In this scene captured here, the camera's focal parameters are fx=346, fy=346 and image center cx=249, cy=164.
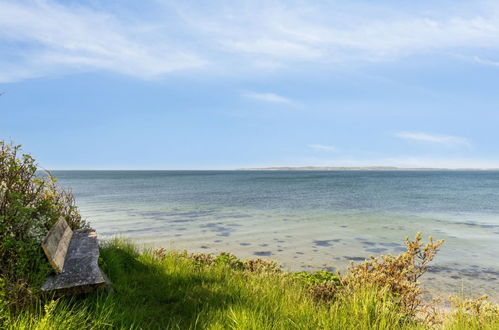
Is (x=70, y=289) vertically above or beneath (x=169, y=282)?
above

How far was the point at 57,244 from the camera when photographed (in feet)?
20.6

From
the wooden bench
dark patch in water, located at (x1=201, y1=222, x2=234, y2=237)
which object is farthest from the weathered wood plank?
dark patch in water, located at (x1=201, y1=222, x2=234, y2=237)

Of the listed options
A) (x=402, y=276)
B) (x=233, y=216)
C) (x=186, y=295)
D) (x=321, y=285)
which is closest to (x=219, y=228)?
(x=233, y=216)

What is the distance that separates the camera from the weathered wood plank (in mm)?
5336

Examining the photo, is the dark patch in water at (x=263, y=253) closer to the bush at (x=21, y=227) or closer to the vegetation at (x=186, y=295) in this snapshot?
the vegetation at (x=186, y=295)

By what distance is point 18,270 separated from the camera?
16.9 feet

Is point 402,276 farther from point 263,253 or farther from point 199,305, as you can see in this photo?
point 263,253

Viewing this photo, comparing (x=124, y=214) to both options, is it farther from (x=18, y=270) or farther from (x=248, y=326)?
(x=248, y=326)

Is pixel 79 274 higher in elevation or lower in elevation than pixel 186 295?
higher

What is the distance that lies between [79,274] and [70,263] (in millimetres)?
532

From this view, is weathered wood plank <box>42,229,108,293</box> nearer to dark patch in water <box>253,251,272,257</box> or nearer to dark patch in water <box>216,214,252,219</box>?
dark patch in water <box>253,251,272,257</box>

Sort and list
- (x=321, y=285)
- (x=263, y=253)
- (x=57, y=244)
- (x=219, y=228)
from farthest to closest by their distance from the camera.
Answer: (x=219, y=228) → (x=263, y=253) → (x=321, y=285) → (x=57, y=244)

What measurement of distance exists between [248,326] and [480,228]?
22.6 metres

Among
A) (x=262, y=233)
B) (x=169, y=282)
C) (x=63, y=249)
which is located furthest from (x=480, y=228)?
(x=63, y=249)
